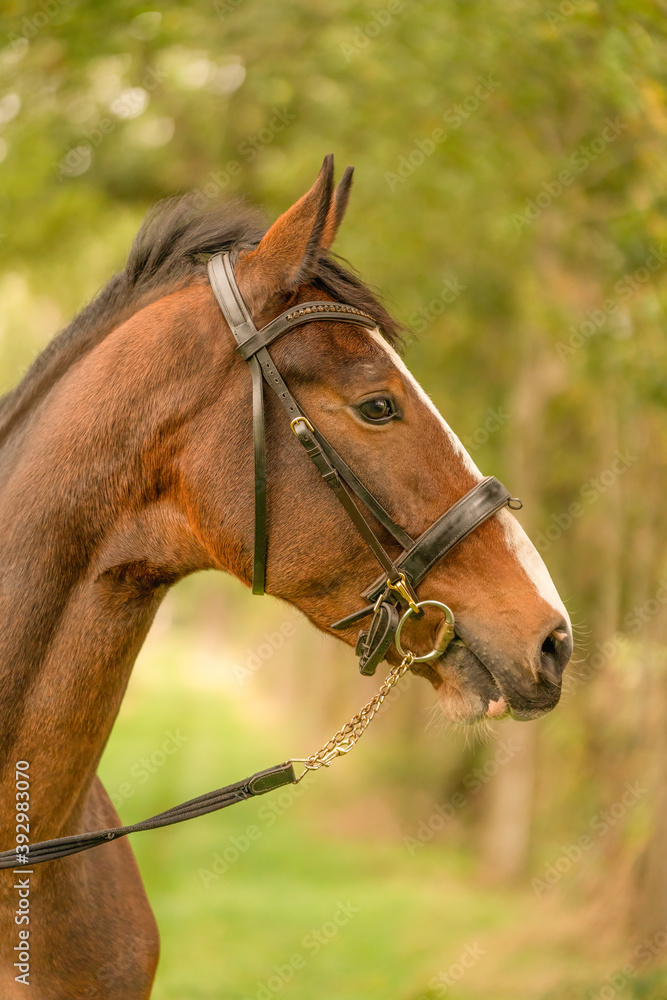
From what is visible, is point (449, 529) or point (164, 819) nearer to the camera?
point (449, 529)

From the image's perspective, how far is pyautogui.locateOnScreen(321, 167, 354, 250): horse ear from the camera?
9.50 ft

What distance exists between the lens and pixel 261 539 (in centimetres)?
280

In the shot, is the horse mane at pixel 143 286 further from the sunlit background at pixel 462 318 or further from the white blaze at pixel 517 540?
the sunlit background at pixel 462 318

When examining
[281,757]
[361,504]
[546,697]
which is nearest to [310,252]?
[361,504]

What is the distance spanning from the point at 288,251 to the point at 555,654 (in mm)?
1482

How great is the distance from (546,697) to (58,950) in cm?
175

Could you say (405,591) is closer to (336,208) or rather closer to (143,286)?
(336,208)

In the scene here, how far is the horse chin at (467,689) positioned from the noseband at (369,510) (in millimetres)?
57

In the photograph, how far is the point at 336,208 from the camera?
9.55ft

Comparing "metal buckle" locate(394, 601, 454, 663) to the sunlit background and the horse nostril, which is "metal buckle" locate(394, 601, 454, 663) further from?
the sunlit background

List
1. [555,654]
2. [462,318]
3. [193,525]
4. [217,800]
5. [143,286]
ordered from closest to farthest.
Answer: [555,654] < [193,525] < [217,800] < [143,286] < [462,318]

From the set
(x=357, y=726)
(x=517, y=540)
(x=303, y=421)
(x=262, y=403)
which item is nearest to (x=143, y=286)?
(x=262, y=403)

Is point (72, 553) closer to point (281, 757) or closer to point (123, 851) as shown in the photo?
point (123, 851)

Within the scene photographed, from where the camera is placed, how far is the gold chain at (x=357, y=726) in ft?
9.25
